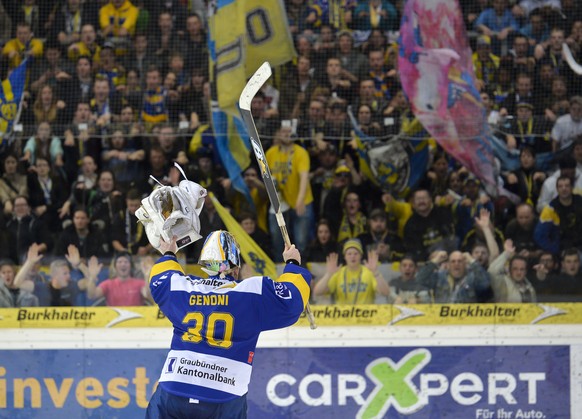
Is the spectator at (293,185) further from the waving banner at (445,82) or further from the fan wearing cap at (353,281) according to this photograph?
the waving banner at (445,82)

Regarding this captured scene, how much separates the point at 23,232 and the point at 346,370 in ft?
8.08

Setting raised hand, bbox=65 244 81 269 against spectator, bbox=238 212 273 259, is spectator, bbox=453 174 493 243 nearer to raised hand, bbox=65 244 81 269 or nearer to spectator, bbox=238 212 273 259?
spectator, bbox=238 212 273 259

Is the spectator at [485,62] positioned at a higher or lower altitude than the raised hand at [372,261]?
higher

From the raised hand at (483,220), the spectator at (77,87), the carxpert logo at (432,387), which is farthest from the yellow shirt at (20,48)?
the raised hand at (483,220)

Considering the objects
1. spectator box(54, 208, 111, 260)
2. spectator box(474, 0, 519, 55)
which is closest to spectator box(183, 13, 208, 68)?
spectator box(54, 208, 111, 260)

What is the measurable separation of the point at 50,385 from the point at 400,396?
91.6 inches

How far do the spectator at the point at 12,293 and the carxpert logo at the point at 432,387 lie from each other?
1717 mm

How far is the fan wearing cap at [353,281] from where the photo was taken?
695cm

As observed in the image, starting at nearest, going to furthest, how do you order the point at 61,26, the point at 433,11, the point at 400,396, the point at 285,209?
1. the point at 400,396
2. the point at 285,209
3. the point at 433,11
4. the point at 61,26

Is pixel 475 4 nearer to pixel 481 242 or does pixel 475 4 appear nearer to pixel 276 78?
pixel 276 78

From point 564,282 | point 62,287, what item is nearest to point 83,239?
point 62,287

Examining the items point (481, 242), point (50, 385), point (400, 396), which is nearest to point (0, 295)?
point (50, 385)

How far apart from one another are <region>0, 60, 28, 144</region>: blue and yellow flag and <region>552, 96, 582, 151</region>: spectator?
405 centimetres

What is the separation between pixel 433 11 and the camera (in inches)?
325
